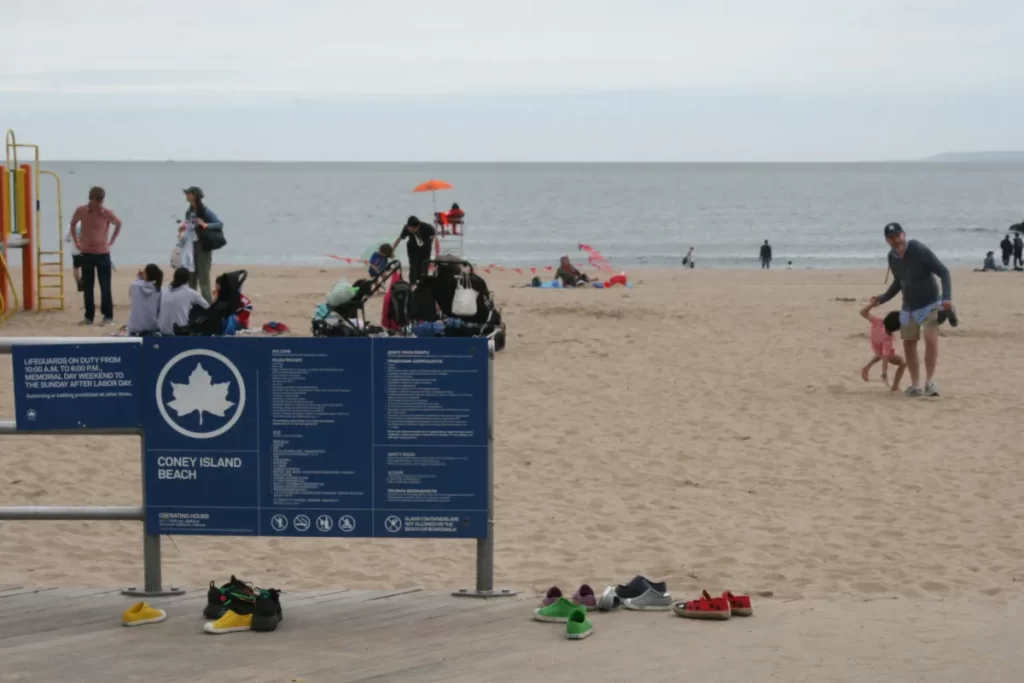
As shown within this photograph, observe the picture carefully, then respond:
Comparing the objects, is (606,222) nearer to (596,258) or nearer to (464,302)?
(596,258)

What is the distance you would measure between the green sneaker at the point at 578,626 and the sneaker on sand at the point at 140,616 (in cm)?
147

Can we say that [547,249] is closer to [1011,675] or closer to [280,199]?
[1011,675]

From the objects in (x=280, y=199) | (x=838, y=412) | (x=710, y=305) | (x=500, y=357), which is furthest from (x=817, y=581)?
(x=280, y=199)

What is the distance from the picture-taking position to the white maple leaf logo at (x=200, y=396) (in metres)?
4.82

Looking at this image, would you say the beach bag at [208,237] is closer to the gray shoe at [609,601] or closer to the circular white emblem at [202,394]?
the circular white emblem at [202,394]

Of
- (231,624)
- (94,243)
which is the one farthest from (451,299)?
(231,624)

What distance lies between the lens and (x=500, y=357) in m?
13.5

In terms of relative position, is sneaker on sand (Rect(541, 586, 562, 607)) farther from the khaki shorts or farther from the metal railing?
the khaki shorts

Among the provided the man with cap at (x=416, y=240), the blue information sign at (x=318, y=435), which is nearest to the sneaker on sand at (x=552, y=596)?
the blue information sign at (x=318, y=435)

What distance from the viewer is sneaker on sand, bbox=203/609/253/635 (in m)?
4.60

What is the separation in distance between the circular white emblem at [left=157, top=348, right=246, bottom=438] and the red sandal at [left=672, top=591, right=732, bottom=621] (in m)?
1.78

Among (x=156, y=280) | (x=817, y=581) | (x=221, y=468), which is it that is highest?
(x=156, y=280)

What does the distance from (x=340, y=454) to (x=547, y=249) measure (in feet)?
163

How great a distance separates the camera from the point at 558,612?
15.5ft
